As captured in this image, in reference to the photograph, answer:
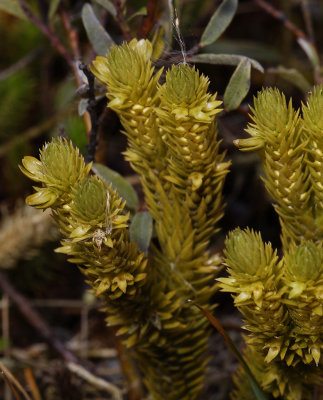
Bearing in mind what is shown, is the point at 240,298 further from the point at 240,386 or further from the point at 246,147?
the point at 240,386

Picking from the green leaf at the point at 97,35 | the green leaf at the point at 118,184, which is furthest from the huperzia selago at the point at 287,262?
the green leaf at the point at 97,35

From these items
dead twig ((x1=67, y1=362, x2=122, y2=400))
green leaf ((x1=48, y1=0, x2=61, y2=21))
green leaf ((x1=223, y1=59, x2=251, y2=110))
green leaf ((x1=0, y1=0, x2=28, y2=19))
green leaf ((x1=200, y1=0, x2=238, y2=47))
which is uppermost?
green leaf ((x1=0, y1=0, x2=28, y2=19))

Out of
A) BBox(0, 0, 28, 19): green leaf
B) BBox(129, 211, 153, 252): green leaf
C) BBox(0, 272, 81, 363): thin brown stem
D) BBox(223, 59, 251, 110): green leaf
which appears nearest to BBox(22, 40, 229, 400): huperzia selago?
BBox(129, 211, 153, 252): green leaf

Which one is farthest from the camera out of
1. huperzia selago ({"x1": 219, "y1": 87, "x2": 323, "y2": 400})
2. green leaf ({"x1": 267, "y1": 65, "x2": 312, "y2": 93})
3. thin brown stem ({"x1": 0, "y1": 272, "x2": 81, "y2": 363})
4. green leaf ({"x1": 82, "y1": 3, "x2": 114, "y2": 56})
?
thin brown stem ({"x1": 0, "y1": 272, "x2": 81, "y2": 363})

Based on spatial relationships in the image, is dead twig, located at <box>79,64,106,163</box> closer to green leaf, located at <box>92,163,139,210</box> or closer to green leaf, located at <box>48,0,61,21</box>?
green leaf, located at <box>92,163,139,210</box>

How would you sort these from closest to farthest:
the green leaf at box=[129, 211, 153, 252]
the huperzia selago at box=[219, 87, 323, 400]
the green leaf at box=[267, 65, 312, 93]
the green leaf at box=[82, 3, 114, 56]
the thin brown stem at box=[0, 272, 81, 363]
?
the huperzia selago at box=[219, 87, 323, 400], the green leaf at box=[129, 211, 153, 252], the green leaf at box=[82, 3, 114, 56], the green leaf at box=[267, 65, 312, 93], the thin brown stem at box=[0, 272, 81, 363]

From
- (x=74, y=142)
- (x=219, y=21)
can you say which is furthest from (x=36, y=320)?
(x=219, y=21)

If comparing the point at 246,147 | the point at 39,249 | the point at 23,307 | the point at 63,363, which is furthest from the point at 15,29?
the point at 246,147
